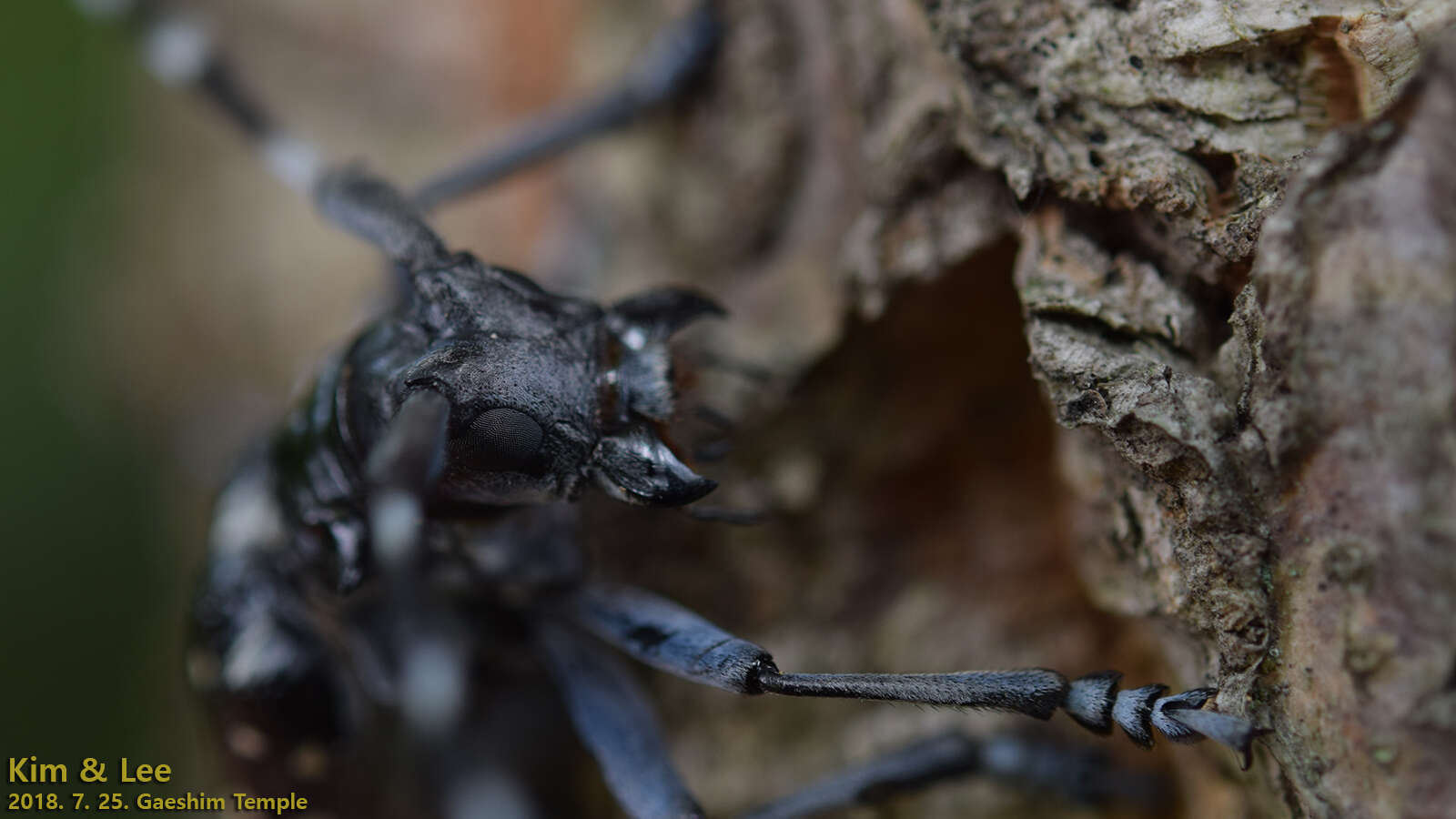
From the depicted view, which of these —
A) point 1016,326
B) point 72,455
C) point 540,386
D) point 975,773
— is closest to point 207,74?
point 72,455

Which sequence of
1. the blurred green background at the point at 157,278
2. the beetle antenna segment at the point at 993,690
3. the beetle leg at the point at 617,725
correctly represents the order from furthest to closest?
the blurred green background at the point at 157,278 < the beetle leg at the point at 617,725 < the beetle antenna segment at the point at 993,690

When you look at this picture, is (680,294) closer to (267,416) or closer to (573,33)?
(573,33)

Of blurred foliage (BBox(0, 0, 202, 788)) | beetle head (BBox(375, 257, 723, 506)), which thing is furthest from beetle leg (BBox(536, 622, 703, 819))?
blurred foliage (BBox(0, 0, 202, 788))

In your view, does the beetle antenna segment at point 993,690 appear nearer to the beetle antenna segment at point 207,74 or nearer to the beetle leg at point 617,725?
the beetle leg at point 617,725

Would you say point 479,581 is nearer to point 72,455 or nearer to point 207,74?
point 207,74

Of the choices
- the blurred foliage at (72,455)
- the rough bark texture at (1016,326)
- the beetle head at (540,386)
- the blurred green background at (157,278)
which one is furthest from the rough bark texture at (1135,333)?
the blurred foliage at (72,455)
